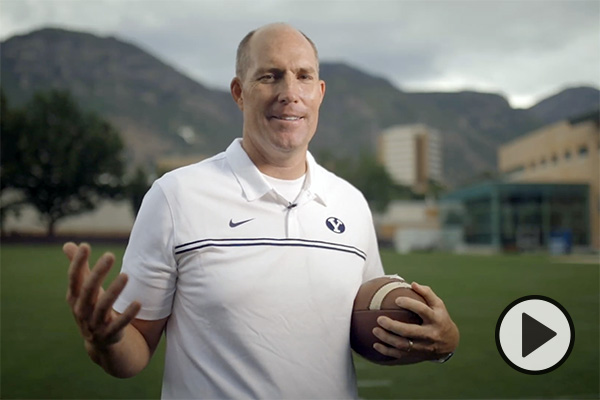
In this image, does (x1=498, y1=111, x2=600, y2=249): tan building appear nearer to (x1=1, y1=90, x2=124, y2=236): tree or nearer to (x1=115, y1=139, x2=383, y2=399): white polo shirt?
(x1=1, y1=90, x2=124, y2=236): tree

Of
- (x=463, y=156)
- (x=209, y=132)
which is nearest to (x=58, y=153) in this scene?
(x=209, y=132)

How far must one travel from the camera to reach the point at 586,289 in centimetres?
1120

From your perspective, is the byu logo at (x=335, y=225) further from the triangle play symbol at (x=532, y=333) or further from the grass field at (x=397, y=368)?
the grass field at (x=397, y=368)

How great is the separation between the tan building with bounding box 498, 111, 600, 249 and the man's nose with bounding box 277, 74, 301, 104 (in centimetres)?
2591

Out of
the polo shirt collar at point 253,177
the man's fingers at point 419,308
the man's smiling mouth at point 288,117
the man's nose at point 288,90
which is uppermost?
the man's nose at point 288,90

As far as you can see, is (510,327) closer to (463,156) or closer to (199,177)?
(199,177)

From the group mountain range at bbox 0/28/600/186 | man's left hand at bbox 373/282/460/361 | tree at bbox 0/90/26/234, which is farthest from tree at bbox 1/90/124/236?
man's left hand at bbox 373/282/460/361

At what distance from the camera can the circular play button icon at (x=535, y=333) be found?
1.39 m

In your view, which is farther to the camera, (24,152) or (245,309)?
(24,152)

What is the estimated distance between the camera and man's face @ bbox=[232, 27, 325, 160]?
1.38 meters

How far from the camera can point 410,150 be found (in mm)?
96125

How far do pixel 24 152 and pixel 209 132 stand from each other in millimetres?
41654

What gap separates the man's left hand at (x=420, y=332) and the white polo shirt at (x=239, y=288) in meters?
0.11

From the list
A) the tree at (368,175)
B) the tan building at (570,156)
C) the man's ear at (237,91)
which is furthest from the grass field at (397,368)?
the tree at (368,175)
